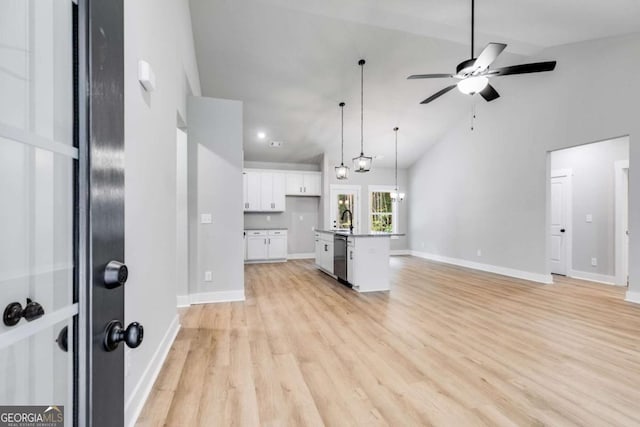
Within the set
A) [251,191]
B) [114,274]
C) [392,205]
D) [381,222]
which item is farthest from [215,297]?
[392,205]

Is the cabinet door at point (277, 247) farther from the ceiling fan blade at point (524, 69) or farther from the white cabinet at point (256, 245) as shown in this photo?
the ceiling fan blade at point (524, 69)

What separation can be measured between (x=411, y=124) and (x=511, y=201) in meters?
2.69

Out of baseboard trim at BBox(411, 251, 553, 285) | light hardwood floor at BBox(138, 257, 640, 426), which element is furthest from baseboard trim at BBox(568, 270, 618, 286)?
light hardwood floor at BBox(138, 257, 640, 426)

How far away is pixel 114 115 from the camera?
65 centimetres

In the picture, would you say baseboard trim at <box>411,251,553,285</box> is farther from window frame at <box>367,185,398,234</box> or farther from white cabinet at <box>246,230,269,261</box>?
white cabinet at <box>246,230,269,261</box>

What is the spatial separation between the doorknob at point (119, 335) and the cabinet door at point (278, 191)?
22.9 ft

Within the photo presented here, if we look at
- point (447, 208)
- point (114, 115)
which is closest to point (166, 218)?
point (114, 115)

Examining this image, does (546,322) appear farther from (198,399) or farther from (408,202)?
(408,202)

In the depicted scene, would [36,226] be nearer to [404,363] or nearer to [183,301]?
[404,363]

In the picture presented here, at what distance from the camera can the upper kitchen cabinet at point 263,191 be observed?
24.1 ft

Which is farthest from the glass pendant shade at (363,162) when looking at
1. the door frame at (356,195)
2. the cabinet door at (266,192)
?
the door frame at (356,195)

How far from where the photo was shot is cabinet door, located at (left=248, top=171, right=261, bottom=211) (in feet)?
24.1

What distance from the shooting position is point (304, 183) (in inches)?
309

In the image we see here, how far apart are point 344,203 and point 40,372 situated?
812 centimetres
